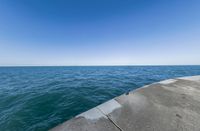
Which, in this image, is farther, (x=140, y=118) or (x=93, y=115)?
(x=93, y=115)

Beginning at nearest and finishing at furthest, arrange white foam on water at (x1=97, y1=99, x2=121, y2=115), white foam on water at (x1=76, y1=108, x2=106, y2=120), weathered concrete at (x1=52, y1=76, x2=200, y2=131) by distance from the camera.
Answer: weathered concrete at (x1=52, y1=76, x2=200, y2=131) → white foam on water at (x1=76, y1=108, x2=106, y2=120) → white foam on water at (x1=97, y1=99, x2=121, y2=115)

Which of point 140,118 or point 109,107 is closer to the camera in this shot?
point 140,118

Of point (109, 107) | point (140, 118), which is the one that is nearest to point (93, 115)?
point (109, 107)

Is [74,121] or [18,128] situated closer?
[74,121]

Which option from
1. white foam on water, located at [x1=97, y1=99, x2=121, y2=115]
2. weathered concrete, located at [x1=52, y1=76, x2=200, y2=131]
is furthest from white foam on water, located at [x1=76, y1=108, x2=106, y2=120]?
white foam on water, located at [x1=97, y1=99, x2=121, y2=115]

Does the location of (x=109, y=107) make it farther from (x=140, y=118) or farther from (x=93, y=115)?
(x=140, y=118)

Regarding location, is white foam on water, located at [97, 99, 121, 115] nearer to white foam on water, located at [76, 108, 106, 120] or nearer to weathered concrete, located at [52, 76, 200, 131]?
weathered concrete, located at [52, 76, 200, 131]

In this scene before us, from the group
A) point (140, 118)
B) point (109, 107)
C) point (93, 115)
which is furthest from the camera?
point (109, 107)

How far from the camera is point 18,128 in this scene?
107 inches

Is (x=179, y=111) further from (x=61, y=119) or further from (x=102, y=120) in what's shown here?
(x=61, y=119)

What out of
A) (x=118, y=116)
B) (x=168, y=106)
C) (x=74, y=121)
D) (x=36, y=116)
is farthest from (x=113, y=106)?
(x=36, y=116)

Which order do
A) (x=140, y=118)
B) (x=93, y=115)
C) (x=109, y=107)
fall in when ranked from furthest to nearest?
1. (x=109, y=107)
2. (x=93, y=115)
3. (x=140, y=118)

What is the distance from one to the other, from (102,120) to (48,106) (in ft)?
Answer: 11.3

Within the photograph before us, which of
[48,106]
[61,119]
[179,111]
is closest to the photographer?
[179,111]
